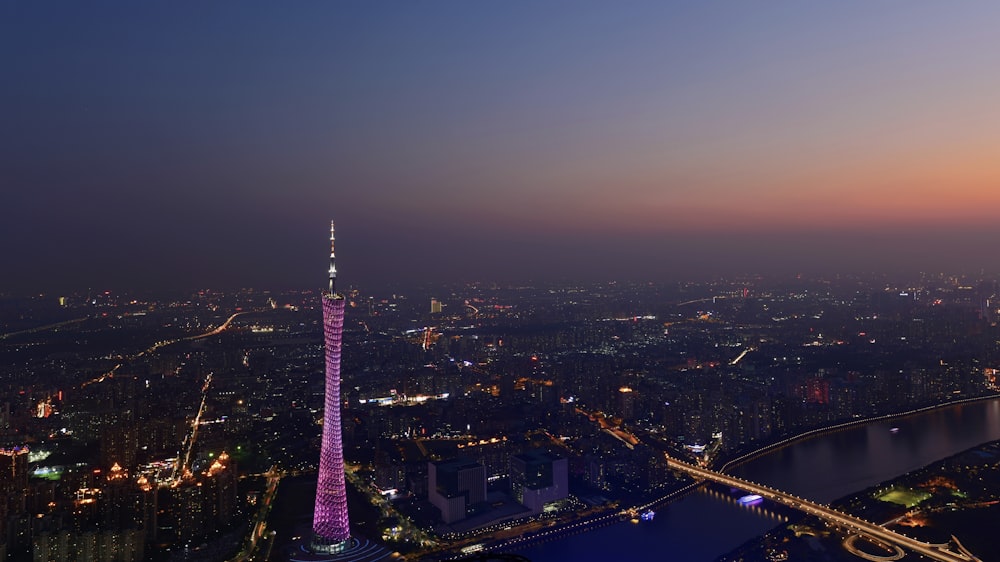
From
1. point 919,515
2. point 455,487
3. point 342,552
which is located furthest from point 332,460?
point 919,515

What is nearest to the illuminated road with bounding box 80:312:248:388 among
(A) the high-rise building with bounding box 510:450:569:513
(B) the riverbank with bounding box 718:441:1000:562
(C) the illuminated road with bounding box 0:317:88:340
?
(C) the illuminated road with bounding box 0:317:88:340

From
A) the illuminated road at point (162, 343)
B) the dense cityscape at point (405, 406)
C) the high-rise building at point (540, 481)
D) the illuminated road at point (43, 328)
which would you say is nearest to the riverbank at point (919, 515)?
the dense cityscape at point (405, 406)

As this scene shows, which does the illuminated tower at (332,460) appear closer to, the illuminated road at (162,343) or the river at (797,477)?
the river at (797,477)

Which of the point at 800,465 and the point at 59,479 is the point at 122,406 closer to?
the point at 59,479

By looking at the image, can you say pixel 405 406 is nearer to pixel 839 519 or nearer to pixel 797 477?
pixel 797 477

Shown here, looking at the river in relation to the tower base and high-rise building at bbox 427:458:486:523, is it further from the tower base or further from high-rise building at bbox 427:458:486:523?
the tower base

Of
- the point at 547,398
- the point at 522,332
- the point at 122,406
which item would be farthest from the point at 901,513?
the point at 522,332
